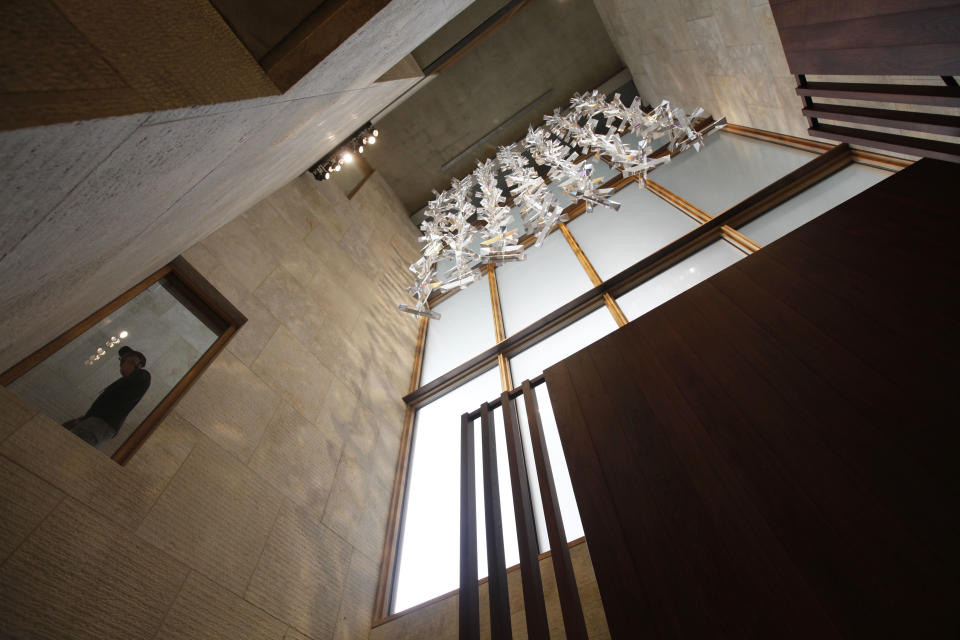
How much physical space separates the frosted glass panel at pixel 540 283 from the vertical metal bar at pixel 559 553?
2481mm

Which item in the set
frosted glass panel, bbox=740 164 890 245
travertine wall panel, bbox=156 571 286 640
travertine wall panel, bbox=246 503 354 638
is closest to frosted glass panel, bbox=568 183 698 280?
frosted glass panel, bbox=740 164 890 245

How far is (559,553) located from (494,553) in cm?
31

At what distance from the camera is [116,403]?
2.02m

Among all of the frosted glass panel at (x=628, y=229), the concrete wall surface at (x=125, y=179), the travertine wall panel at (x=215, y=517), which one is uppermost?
the concrete wall surface at (x=125, y=179)

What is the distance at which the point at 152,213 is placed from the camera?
1.25 m

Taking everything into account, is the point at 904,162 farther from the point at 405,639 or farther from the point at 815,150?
the point at 405,639

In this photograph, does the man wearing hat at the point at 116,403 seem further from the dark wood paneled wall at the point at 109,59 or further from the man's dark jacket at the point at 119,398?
the dark wood paneled wall at the point at 109,59

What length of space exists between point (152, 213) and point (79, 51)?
82 cm

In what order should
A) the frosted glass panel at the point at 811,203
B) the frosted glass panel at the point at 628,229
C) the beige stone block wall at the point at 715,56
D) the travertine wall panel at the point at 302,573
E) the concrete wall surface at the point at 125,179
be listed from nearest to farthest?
the concrete wall surface at the point at 125,179 < the travertine wall panel at the point at 302,573 < the frosted glass panel at the point at 811,203 < the beige stone block wall at the point at 715,56 < the frosted glass panel at the point at 628,229

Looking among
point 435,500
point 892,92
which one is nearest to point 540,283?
point 435,500

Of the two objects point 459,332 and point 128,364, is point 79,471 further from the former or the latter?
point 459,332

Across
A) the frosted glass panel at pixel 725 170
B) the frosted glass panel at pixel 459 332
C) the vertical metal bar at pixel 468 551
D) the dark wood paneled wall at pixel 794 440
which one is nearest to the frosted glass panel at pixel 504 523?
the vertical metal bar at pixel 468 551

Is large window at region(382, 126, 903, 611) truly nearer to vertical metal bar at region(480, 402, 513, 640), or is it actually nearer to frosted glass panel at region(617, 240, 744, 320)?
frosted glass panel at region(617, 240, 744, 320)

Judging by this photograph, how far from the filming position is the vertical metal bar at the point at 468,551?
1.40m
